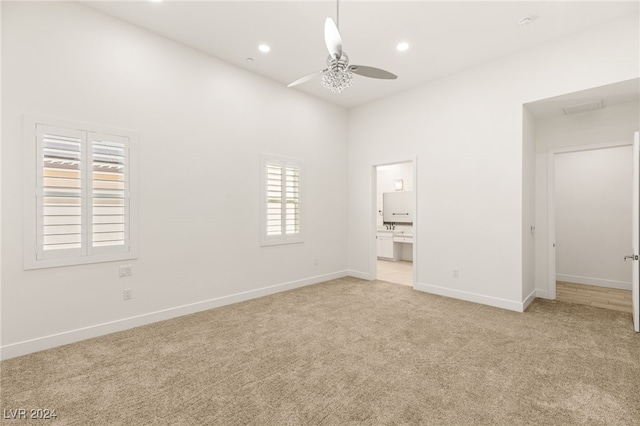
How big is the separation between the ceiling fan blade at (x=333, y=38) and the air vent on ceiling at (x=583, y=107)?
3749 millimetres

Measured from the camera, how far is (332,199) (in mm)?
5891

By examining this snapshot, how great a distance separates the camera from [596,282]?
17.6ft

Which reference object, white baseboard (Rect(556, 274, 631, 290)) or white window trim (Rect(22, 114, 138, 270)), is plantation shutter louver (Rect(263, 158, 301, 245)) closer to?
white window trim (Rect(22, 114, 138, 270))

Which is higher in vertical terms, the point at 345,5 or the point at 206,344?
the point at 345,5

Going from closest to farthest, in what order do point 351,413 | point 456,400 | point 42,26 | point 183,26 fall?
point 351,413, point 456,400, point 42,26, point 183,26

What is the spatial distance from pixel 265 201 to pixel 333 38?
2.88m

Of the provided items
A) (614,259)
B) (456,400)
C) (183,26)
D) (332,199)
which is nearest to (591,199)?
(614,259)

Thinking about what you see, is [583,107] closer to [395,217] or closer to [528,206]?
[528,206]

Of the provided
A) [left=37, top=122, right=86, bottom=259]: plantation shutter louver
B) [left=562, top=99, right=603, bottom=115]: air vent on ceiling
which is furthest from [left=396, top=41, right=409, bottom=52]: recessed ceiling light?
[left=37, top=122, right=86, bottom=259]: plantation shutter louver

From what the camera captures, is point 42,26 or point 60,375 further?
point 42,26

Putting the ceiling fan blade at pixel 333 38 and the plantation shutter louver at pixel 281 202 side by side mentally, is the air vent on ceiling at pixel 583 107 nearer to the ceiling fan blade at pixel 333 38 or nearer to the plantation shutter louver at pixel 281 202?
the ceiling fan blade at pixel 333 38

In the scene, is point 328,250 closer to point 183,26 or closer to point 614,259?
point 183,26

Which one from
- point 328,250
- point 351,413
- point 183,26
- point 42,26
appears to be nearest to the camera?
point 351,413

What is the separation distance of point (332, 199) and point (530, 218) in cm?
331
